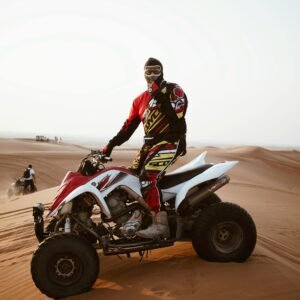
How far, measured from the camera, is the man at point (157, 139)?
4.79 metres

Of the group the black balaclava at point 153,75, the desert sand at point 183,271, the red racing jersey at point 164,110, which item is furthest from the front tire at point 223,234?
the black balaclava at point 153,75

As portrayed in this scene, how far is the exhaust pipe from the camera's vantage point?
5.11 m

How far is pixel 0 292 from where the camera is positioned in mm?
4875

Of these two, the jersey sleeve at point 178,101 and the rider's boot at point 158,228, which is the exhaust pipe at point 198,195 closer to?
the rider's boot at point 158,228

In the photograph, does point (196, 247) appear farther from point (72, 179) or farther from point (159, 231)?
point (72, 179)

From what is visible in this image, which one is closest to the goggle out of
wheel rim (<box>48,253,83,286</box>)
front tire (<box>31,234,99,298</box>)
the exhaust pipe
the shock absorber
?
the exhaust pipe

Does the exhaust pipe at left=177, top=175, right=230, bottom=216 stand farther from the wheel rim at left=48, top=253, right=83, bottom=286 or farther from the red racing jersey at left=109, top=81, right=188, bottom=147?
the wheel rim at left=48, top=253, right=83, bottom=286

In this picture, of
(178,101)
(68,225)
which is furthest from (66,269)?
(178,101)

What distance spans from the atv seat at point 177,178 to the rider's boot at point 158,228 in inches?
15.9

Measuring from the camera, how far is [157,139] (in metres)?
4.95

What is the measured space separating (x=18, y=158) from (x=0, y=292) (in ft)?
77.0

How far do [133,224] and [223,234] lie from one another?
1.12 meters

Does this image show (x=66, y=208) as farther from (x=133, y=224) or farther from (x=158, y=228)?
(x=158, y=228)

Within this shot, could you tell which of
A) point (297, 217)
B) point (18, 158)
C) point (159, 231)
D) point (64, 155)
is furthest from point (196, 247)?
point (64, 155)
